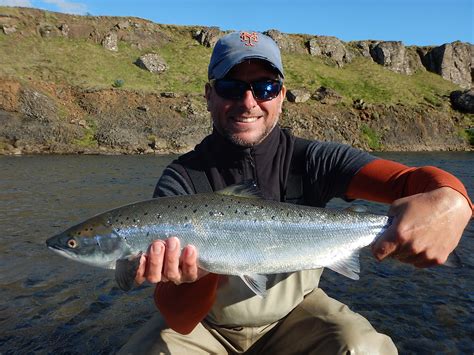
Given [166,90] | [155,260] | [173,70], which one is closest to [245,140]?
[155,260]

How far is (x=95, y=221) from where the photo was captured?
342cm

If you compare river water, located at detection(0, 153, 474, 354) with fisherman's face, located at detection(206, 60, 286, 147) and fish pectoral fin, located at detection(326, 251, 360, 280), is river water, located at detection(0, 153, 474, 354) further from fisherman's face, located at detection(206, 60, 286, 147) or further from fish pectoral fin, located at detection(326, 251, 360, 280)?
fisherman's face, located at detection(206, 60, 286, 147)

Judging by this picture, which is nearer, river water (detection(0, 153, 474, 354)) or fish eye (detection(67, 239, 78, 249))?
fish eye (detection(67, 239, 78, 249))

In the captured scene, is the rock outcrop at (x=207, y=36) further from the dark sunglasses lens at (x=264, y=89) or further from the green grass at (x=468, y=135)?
the dark sunglasses lens at (x=264, y=89)

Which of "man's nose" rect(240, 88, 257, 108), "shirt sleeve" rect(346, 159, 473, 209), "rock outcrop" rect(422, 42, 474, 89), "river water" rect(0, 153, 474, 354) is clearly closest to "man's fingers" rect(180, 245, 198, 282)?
"man's nose" rect(240, 88, 257, 108)

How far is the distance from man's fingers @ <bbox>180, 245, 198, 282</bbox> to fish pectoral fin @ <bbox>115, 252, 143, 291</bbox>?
32cm

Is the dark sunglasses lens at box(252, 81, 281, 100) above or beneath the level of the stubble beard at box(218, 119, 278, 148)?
above

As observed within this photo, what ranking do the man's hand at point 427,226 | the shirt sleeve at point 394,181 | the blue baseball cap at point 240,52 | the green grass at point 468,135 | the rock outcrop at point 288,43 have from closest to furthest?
the man's hand at point 427,226, the shirt sleeve at point 394,181, the blue baseball cap at point 240,52, the green grass at point 468,135, the rock outcrop at point 288,43

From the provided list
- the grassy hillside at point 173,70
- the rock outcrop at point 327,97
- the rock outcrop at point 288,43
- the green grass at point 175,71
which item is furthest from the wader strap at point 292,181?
the rock outcrop at point 288,43

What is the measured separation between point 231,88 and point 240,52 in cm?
29

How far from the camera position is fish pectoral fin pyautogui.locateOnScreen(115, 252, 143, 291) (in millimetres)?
3137

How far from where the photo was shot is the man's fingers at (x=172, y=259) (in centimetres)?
307

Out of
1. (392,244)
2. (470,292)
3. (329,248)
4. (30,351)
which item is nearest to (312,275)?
(329,248)

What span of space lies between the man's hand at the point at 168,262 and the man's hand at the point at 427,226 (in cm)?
129
